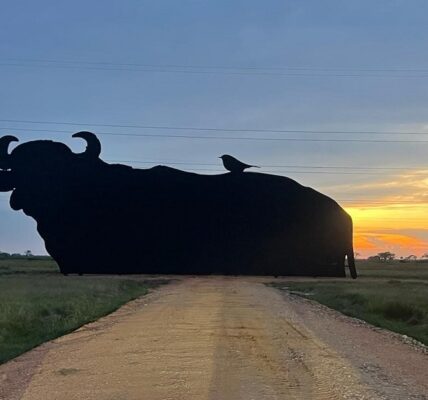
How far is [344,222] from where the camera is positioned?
47938 millimetres

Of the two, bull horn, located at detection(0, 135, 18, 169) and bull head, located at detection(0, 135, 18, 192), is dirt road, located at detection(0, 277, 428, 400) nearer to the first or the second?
bull head, located at detection(0, 135, 18, 192)

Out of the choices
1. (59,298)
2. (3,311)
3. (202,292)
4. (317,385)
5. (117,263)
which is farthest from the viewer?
(117,263)

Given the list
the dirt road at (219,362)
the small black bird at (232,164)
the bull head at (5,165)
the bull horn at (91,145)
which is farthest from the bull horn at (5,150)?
the dirt road at (219,362)

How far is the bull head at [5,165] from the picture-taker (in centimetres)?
4612

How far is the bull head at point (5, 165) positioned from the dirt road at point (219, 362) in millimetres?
29381

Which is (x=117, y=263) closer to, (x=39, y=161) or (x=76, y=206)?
(x=76, y=206)

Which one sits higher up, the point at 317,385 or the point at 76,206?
the point at 76,206

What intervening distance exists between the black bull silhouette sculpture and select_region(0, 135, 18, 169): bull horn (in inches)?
2.5

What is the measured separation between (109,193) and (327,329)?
31.6m

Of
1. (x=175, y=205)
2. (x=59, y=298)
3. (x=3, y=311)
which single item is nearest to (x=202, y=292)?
(x=59, y=298)

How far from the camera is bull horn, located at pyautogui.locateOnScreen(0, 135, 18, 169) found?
46.4 meters

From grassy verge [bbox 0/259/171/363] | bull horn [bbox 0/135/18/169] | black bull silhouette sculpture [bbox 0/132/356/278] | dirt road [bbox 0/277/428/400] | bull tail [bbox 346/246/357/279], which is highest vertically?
bull horn [bbox 0/135/18/169]

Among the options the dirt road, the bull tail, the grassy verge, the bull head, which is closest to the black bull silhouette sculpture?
the bull head

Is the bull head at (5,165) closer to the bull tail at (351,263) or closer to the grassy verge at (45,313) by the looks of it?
the grassy verge at (45,313)
